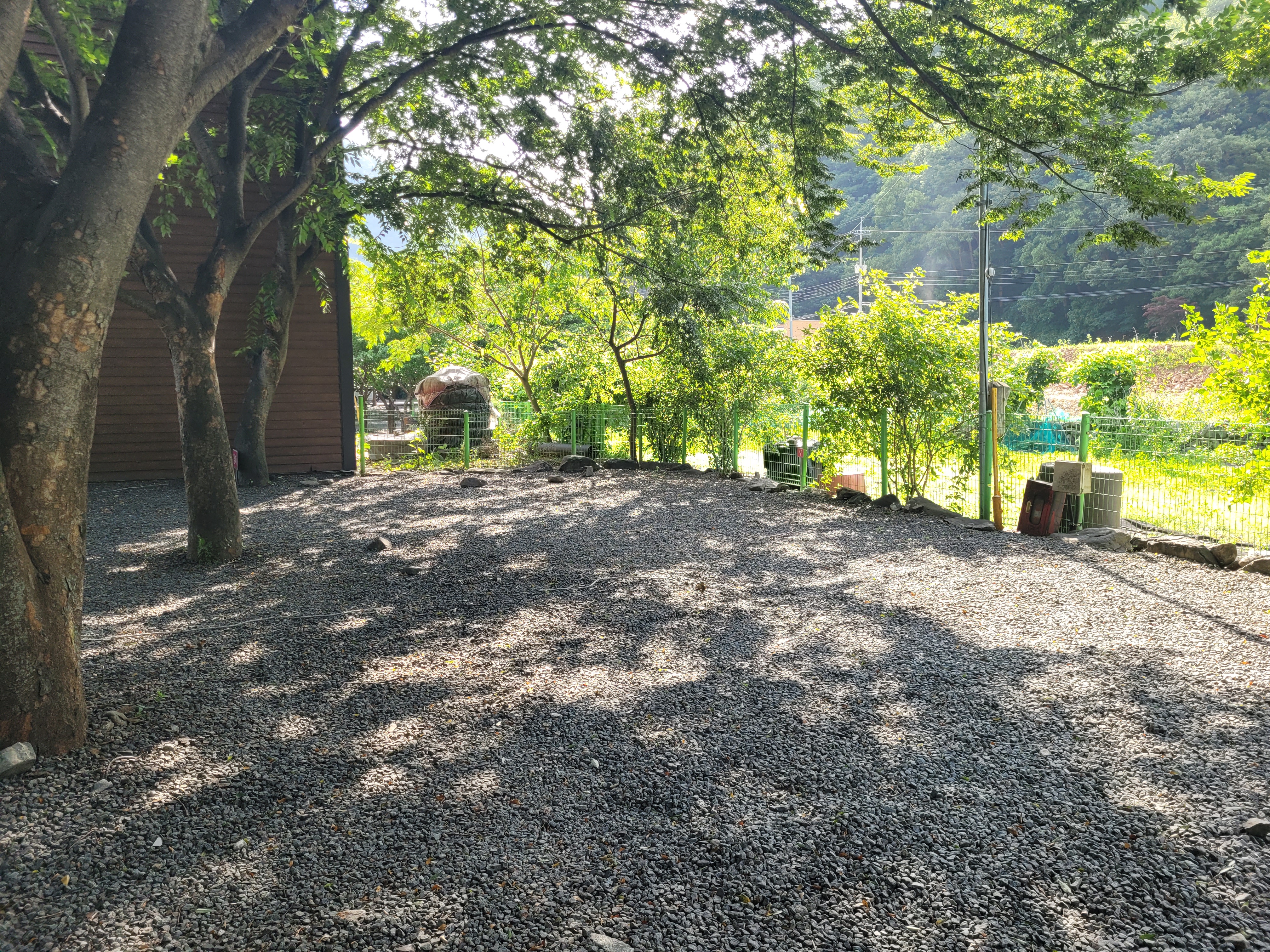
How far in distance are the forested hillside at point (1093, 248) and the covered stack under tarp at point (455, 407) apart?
49.7 ft

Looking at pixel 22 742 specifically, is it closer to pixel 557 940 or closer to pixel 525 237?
pixel 557 940

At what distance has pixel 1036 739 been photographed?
10.4ft

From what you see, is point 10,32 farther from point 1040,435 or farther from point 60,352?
point 1040,435

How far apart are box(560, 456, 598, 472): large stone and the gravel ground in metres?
7.66

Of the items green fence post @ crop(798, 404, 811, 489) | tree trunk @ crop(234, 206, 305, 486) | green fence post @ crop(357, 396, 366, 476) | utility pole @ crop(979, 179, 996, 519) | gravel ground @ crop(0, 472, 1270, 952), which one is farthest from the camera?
green fence post @ crop(357, 396, 366, 476)

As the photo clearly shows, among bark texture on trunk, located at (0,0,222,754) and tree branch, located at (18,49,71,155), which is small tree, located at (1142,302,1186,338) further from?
bark texture on trunk, located at (0,0,222,754)

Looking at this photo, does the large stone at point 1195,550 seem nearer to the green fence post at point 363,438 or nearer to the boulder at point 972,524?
the boulder at point 972,524

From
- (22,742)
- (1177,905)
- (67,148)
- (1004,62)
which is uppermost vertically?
(1004,62)

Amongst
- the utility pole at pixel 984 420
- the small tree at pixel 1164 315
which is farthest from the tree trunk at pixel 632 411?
the small tree at pixel 1164 315

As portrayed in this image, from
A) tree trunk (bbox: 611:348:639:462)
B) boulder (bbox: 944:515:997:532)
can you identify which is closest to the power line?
tree trunk (bbox: 611:348:639:462)

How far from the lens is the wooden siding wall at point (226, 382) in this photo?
36.8 ft

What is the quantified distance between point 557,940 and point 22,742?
7.34ft

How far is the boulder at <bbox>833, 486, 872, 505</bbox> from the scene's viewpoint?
32.1 feet

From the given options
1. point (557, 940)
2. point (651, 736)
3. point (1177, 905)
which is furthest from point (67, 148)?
point (1177, 905)
